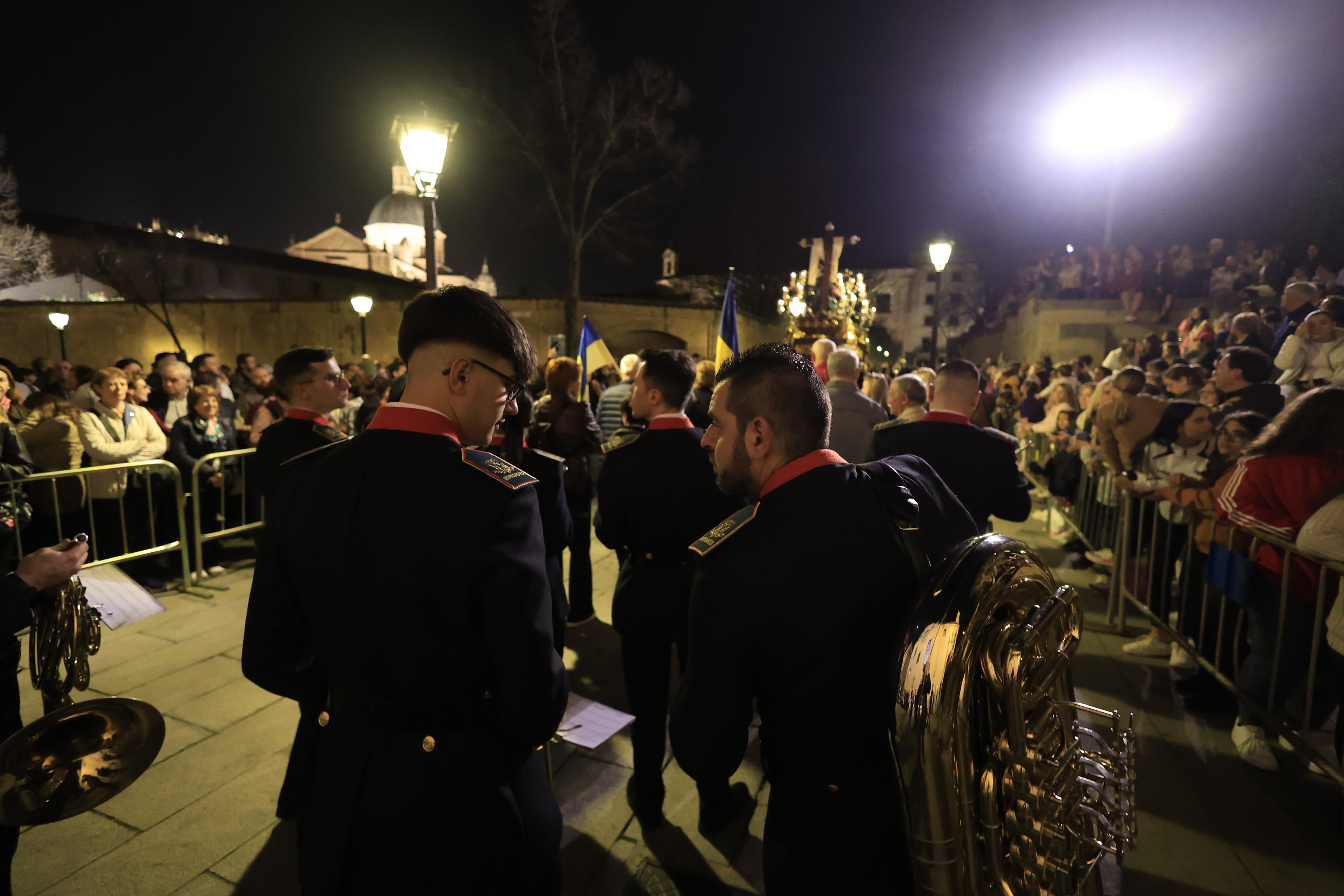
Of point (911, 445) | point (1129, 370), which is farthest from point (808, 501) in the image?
point (1129, 370)

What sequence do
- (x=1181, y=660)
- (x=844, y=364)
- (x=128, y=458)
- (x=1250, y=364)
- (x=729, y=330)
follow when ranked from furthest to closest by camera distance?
(x=729, y=330) < (x=128, y=458) < (x=844, y=364) < (x=1250, y=364) < (x=1181, y=660)

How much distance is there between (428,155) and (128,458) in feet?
12.7

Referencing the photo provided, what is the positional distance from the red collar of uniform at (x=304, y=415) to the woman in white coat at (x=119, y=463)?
309 centimetres

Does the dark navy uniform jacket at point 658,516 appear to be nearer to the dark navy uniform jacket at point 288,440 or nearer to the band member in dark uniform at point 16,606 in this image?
the dark navy uniform jacket at point 288,440

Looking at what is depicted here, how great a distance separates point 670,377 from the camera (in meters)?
3.29

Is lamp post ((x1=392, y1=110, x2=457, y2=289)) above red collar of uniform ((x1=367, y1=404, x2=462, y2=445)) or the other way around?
above

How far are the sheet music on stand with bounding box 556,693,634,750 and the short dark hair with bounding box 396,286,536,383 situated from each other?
2.30 meters

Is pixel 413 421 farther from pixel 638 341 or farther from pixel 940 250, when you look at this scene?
pixel 638 341

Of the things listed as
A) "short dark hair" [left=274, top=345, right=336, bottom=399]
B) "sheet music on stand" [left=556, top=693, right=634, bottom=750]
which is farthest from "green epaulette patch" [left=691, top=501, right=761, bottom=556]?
"short dark hair" [left=274, top=345, right=336, bottom=399]

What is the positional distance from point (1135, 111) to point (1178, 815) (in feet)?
74.3

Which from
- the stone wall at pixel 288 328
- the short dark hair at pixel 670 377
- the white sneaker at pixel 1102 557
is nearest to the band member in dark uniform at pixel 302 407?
the short dark hair at pixel 670 377

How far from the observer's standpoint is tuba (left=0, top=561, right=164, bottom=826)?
6.13 feet

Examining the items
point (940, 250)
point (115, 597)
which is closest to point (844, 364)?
point (115, 597)

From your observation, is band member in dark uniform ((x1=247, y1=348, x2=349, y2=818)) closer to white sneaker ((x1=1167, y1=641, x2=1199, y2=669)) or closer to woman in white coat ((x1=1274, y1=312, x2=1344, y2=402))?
white sneaker ((x1=1167, y1=641, x2=1199, y2=669))
